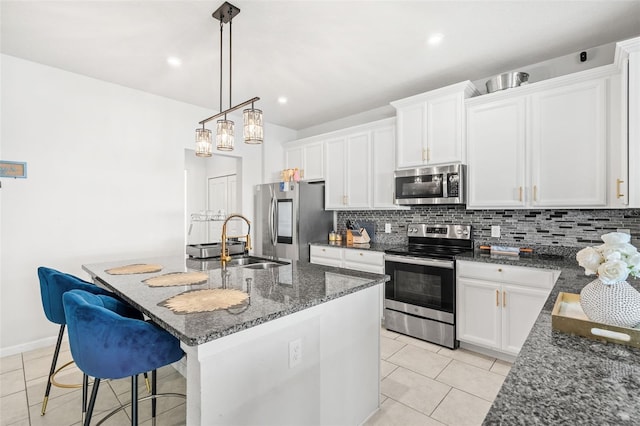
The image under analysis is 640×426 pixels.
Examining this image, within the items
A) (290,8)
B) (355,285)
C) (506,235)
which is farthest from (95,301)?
(506,235)

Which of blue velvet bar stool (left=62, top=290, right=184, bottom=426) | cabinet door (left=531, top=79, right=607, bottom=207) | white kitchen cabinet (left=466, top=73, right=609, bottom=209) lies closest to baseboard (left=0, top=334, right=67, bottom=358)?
blue velvet bar stool (left=62, top=290, right=184, bottom=426)

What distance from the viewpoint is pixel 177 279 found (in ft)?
6.22

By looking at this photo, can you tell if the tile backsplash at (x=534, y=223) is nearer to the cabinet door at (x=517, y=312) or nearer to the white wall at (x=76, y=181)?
the cabinet door at (x=517, y=312)

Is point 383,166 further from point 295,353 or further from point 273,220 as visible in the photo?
point 295,353

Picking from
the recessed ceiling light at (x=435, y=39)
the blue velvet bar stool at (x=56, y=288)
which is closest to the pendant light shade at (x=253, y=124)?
the blue velvet bar stool at (x=56, y=288)

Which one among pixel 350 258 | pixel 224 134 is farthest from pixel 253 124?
pixel 350 258

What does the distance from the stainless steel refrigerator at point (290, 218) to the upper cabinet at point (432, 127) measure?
54.4 inches

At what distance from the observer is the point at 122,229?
11.6 ft

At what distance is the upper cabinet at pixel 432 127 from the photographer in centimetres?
314

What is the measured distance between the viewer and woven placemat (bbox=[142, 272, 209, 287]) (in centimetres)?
180

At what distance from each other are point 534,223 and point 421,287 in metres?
1.24

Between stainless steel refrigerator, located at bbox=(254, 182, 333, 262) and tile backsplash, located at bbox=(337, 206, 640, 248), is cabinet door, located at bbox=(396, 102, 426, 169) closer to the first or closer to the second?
Result: tile backsplash, located at bbox=(337, 206, 640, 248)

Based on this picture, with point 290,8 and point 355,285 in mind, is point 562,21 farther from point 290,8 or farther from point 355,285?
point 355,285

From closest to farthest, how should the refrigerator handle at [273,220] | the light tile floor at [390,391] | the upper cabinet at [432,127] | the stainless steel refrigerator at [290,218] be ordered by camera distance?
the light tile floor at [390,391], the upper cabinet at [432,127], the stainless steel refrigerator at [290,218], the refrigerator handle at [273,220]
